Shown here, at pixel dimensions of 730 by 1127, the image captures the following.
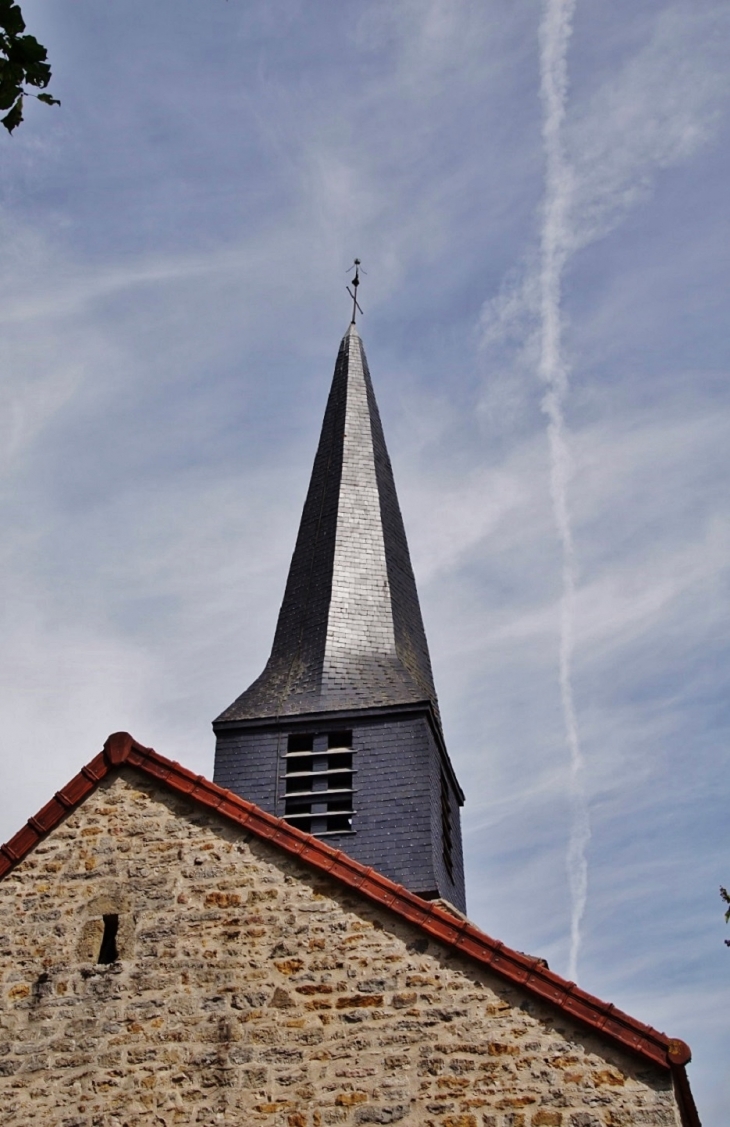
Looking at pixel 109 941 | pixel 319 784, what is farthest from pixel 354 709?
pixel 109 941

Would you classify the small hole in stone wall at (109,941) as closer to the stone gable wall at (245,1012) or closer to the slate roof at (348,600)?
the stone gable wall at (245,1012)

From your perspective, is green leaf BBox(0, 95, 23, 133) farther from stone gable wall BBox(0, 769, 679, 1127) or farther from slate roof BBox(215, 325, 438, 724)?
slate roof BBox(215, 325, 438, 724)

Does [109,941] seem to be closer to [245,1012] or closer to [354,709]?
[245,1012]

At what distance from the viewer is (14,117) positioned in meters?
4.63

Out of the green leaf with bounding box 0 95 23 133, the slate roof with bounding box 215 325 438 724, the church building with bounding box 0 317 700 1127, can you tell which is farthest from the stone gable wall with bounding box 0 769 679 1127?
the slate roof with bounding box 215 325 438 724

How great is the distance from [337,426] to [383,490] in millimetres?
1380

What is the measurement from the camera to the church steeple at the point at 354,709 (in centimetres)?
1186

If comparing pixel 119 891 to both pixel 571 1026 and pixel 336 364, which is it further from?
pixel 336 364

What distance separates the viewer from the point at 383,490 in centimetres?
1614

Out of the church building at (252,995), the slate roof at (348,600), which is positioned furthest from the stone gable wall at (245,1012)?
the slate roof at (348,600)

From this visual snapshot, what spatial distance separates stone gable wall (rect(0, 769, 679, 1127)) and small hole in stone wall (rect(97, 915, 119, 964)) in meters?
0.04

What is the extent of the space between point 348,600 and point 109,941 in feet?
24.7

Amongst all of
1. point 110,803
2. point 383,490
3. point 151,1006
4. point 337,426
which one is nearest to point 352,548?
point 383,490

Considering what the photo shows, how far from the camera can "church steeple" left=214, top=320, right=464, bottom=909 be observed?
11859 mm
